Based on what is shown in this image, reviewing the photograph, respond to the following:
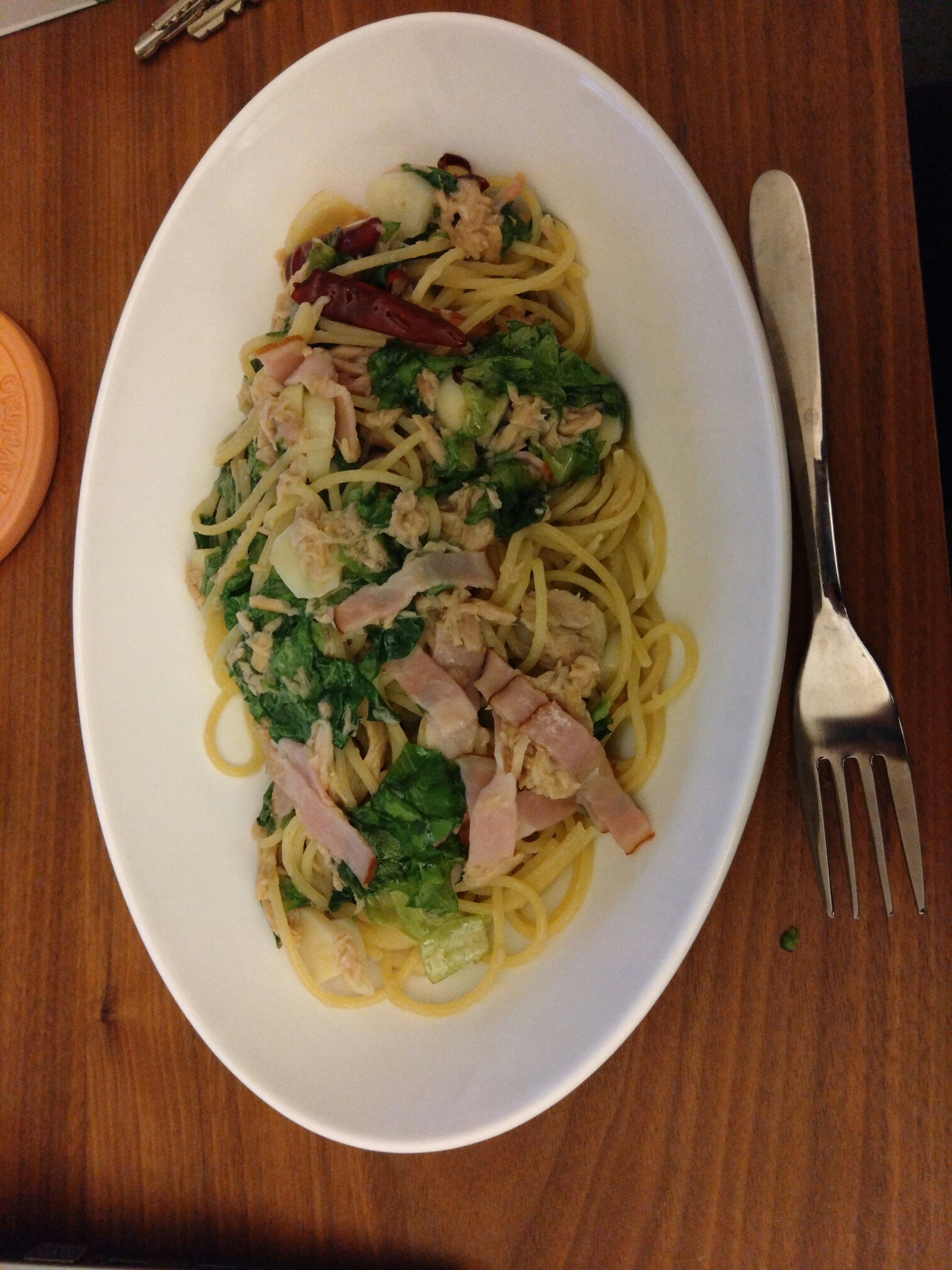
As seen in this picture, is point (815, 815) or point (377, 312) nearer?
point (815, 815)

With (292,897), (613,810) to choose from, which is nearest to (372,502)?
(613,810)

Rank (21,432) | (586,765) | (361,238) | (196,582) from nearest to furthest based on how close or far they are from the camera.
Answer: (586,765)
(361,238)
(196,582)
(21,432)

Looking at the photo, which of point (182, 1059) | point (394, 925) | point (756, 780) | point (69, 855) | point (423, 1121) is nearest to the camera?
point (756, 780)

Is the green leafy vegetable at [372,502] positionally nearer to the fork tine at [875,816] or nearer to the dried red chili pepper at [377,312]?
the dried red chili pepper at [377,312]

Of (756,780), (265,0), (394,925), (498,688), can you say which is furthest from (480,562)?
(265,0)

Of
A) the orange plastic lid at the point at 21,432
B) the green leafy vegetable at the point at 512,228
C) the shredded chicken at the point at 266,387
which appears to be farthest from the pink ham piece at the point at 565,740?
the orange plastic lid at the point at 21,432

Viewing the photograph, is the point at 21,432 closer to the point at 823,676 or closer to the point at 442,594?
the point at 442,594

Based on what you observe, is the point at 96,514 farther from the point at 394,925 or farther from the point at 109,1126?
the point at 109,1126

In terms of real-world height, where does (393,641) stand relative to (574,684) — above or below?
above
